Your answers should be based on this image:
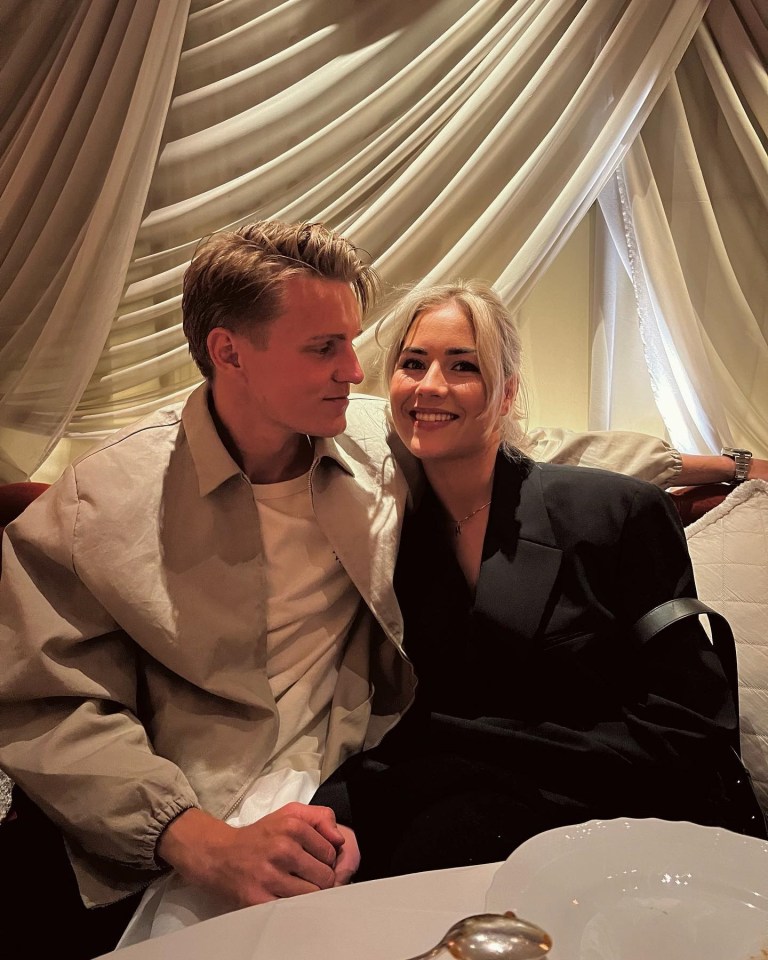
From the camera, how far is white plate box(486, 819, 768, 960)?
689 mm

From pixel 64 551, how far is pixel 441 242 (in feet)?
4.94

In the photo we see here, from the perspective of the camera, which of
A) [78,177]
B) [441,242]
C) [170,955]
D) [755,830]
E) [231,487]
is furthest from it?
[441,242]

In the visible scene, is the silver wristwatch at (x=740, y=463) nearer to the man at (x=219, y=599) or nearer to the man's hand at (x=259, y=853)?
the man at (x=219, y=599)

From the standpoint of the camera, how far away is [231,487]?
55.6 inches

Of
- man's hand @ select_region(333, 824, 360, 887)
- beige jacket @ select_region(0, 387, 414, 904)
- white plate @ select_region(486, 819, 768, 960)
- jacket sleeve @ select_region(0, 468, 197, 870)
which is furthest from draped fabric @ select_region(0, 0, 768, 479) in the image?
white plate @ select_region(486, 819, 768, 960)

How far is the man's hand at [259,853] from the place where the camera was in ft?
3.46

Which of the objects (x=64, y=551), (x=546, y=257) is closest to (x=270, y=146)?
(x=546, y=257)

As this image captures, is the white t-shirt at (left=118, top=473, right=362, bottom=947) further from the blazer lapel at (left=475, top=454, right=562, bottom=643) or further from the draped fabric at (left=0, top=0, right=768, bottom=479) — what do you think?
the draped fabric at (left=0, top=0, right=768, bottom=479)

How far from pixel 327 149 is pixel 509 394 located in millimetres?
1134

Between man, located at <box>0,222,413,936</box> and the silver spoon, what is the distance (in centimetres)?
49

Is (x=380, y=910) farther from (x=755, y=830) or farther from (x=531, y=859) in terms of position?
(x=755, y=830)

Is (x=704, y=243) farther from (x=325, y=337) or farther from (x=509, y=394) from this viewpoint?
(x=325, y=337)

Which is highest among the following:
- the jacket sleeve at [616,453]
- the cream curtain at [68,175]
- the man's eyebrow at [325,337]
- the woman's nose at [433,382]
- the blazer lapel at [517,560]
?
the cream curtain at [68,175]

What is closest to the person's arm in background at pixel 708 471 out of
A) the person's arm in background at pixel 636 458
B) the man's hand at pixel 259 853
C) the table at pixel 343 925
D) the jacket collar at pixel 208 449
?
the person's arm in background at pixel 636 458
